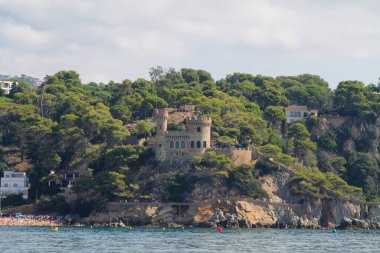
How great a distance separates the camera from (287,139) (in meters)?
133

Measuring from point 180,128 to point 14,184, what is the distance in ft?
70.2

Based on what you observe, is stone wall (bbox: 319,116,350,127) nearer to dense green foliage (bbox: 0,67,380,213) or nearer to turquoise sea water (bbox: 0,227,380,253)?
dense green foliage (bbox: 0,67,380,213)

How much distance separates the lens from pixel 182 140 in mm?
119062

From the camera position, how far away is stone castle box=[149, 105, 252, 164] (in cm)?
11800

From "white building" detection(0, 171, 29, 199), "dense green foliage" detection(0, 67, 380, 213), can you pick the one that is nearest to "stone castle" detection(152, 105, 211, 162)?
"dense green foliage" detection(0, 67, 380, 213)

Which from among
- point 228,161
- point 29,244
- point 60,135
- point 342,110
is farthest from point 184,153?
point 29,244

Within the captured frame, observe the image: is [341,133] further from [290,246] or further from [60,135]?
[290,246]

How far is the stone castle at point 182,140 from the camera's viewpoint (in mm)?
118312

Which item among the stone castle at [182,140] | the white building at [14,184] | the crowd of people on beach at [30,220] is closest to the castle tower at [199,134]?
the stone castle at [182,140]

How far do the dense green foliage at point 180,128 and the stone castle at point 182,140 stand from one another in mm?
2092

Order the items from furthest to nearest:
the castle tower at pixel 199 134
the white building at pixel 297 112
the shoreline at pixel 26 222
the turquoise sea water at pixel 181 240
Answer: the white building at pixel 297 112 → the castle tower at pixel 199 134 → the shoreline at pixel 26 222 → the turquoise sea water at pixel 181 240

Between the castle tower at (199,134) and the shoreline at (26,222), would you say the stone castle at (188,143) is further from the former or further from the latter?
the shoreline at (26,222)

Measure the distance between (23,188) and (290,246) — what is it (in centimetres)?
4993

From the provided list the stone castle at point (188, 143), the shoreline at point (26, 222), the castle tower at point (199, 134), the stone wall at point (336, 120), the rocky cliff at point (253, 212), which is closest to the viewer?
the rocky cliff at point (253, 212)
